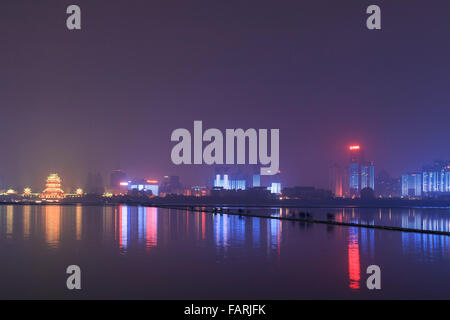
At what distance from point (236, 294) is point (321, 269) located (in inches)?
310

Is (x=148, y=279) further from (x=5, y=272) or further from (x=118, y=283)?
(x=5, y=272)

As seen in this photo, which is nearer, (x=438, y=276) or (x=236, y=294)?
(x=236, y=294)

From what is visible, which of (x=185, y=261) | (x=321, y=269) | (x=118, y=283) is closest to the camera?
(x=118, y=283)

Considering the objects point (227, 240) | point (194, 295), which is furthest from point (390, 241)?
point (194, 295)

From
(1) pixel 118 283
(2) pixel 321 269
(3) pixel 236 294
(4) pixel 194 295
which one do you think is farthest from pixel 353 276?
(1) pixel 118 283

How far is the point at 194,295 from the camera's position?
20.3m
